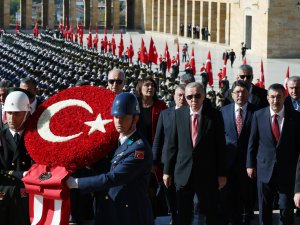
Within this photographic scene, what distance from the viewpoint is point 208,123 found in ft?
29.5

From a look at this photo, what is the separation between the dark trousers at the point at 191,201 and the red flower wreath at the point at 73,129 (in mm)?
2445

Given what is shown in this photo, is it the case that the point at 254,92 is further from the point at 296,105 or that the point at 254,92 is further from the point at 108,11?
the point at 108,11

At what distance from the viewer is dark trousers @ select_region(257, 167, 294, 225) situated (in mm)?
9492

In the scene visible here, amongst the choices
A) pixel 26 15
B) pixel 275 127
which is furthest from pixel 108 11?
pixel 275 127

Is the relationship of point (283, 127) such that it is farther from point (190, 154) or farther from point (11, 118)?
point (11, 118)

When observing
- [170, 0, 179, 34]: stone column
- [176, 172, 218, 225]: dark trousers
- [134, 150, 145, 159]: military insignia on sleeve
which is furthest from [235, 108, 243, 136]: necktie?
[170, 0, 179, 34]: stone column

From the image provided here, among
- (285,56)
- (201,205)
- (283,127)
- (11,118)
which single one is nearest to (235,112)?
(283,127)

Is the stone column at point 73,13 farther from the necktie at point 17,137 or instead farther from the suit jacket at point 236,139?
the necktie at point 17,137

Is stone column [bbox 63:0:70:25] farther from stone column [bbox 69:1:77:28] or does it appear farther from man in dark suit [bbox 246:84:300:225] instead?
man in dark suit [bbox 246:84:300:225]

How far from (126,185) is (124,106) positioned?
1.91 feet

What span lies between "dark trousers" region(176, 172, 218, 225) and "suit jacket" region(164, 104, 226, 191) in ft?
0.12

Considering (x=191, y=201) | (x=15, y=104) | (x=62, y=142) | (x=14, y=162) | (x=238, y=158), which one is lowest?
(x=191, y=201)

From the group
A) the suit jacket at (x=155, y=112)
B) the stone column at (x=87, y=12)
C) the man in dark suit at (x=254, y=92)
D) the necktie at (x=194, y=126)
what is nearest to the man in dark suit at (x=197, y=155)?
the necktie at (x=194, y=126)

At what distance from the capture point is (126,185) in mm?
6621
